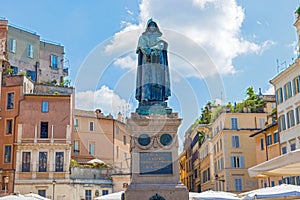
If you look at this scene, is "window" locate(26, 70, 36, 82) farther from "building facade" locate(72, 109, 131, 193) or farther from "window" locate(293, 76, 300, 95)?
"window" locate(293, 76, 300, 95)

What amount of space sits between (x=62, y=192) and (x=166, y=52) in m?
33.7

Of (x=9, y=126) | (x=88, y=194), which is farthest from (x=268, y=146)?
(x=9, y=126)

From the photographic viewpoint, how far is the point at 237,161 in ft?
175

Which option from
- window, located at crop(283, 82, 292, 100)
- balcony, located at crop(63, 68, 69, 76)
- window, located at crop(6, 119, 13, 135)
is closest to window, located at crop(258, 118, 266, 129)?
window, located at crop(283, 82, 292, 100)

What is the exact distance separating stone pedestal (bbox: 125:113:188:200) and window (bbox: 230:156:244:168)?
36.5 metres

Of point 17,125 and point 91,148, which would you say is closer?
point 17,125

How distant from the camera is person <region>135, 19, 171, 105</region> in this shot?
1969 cm

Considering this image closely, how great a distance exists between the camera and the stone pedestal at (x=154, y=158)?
16.8m

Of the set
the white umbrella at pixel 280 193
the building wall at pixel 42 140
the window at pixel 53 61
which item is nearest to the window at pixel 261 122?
the building wall at pixel 42 140

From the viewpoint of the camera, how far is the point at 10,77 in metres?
53.9

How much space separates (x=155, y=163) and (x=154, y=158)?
219 millimetres

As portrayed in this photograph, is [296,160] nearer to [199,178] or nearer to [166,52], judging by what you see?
[166,52]

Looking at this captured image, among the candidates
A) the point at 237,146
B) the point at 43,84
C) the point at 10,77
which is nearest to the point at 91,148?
the point at 43,84

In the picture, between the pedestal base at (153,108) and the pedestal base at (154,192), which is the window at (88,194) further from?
the pedestal base at (154,192)
